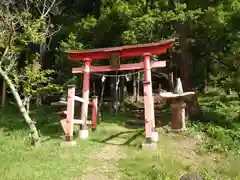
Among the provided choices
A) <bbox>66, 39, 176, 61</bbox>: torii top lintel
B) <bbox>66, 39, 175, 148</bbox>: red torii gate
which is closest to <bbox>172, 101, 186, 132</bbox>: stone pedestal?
<bbox>66, 39, 175, 148</bbox>: red torii gate

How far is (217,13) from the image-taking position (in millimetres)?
11828

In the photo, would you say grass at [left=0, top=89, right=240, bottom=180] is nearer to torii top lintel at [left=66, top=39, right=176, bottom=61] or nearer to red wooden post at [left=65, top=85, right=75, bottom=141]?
red wooden post at [left=65, top=85, right=75, bottom=141]

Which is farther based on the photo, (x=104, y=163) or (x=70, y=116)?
(x=70, y=116)

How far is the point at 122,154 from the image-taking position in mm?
10281

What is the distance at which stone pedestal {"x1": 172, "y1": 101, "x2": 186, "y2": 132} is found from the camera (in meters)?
12.1

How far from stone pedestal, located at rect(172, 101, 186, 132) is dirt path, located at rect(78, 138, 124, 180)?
7.37 feet

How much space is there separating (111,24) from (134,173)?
707cm

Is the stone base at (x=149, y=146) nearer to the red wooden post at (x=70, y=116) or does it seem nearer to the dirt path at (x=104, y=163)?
the dirt path at (x=104, y=163)

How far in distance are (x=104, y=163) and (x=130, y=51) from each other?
4.18 m

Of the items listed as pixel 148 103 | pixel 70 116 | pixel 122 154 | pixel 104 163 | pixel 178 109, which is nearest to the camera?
pixel 104 163

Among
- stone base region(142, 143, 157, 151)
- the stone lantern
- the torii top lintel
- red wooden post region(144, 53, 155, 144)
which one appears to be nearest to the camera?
stone base region(142, 143, 157, 151)

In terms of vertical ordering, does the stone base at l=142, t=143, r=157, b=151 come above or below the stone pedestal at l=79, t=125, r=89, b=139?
below

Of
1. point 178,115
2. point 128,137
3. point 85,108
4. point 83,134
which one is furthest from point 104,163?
point 178,115

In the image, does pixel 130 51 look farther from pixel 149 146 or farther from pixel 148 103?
pixel 149 146
